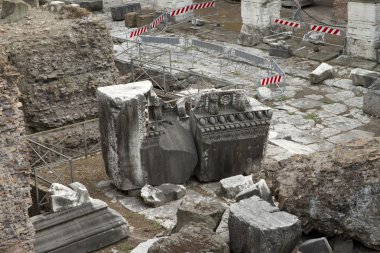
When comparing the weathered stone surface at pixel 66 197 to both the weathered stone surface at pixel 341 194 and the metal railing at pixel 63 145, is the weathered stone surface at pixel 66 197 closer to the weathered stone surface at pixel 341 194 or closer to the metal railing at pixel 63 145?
the metal railing at pixel 63 145

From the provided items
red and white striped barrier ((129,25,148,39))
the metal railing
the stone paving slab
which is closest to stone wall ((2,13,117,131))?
the metal railing

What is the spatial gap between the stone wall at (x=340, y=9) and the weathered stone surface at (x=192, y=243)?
39.2 ft

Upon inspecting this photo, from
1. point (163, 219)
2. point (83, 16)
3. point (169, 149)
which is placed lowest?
point (163, 219)

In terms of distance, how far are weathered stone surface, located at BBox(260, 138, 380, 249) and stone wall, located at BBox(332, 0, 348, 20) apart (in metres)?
10.7

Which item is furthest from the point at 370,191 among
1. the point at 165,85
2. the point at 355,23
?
the point at 355,23

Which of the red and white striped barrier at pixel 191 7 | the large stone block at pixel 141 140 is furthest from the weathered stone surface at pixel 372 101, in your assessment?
the red and white striped barrier at pixel 191 7

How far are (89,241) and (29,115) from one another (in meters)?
3.59

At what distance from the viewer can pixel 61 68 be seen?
33.3 feet

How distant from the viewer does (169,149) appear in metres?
8.28

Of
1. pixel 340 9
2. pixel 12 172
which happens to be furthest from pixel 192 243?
pixel 340 9

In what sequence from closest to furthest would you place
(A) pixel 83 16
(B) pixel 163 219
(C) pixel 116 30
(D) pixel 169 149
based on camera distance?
(B) pixel 163 219
(D) pixel 169 149
(A) pixel 83 16
(C) pixel 116 30

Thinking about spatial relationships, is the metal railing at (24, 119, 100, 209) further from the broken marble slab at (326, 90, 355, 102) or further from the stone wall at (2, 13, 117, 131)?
the broken marble slab at (326, 90, 355, 102)

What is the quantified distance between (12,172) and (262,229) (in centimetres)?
220

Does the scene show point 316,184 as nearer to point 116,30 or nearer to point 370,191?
point 370,191
